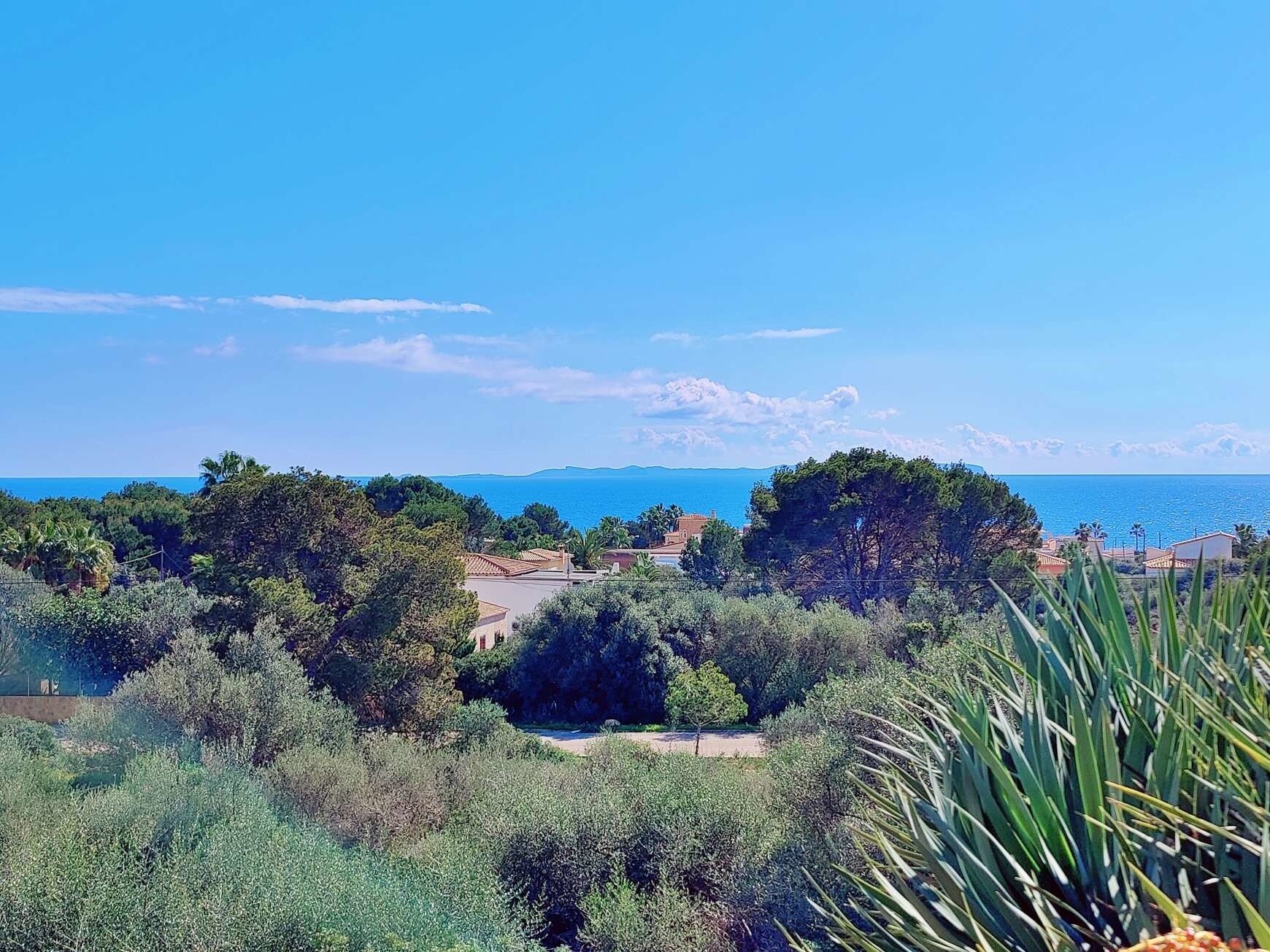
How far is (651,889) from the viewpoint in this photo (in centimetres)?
936

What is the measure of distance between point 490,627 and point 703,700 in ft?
45.4

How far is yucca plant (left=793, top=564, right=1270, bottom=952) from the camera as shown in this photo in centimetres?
309

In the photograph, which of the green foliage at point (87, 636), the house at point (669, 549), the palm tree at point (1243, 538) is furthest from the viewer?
the house at point (669, 549)

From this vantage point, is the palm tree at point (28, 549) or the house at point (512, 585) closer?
the palm tree at point (28, 549)

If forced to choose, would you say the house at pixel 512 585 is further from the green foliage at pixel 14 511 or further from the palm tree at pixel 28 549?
the green foliage at pixel 14 511

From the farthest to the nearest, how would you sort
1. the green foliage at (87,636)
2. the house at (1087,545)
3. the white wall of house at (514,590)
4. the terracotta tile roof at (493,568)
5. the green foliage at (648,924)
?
the terracotta tile roof at (493,568)
the white wall of house at (514,590)
the green foliage at (87,636)
the green foliage at (648,924)
the house at (1087,545)

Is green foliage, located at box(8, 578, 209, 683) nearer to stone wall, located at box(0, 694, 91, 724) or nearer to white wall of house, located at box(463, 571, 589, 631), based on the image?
stone wall, located at box(0, 694, 91, 724)

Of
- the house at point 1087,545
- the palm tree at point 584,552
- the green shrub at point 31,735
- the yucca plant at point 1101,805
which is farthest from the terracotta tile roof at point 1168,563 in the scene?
the palm tree at point 584,552

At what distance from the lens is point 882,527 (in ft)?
96.3

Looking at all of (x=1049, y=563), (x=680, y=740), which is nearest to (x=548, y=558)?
(x=1049, y=563)

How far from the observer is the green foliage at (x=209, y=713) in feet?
41.5

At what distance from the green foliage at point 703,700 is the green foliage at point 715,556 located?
13761 millimetres

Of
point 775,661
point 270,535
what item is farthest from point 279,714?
point 775,661

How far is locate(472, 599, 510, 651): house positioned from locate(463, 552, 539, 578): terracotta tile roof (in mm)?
4317
